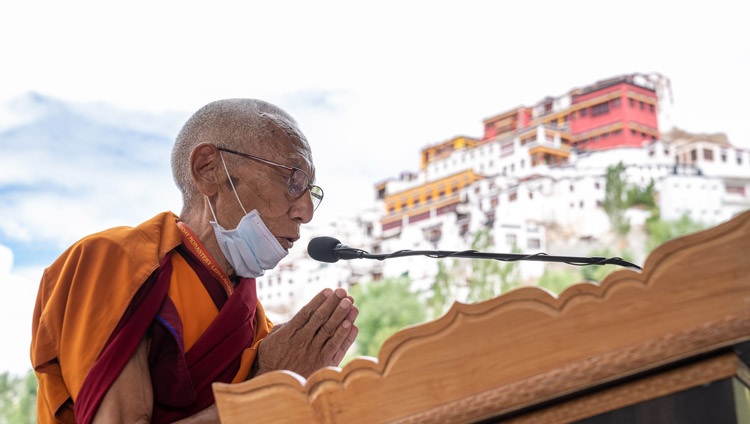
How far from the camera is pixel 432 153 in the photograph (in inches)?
1446

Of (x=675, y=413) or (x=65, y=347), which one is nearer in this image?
(x=675, y=413)

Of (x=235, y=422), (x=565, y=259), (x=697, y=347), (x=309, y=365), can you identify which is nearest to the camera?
(x=697, y=347)

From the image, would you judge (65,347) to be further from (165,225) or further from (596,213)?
(596,213)

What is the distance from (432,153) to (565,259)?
117 feet

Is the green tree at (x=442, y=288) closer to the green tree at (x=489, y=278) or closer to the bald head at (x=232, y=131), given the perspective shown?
the green tree at (x=489, y=278)

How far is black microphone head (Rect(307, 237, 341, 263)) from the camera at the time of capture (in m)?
1.43

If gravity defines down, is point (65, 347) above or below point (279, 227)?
below

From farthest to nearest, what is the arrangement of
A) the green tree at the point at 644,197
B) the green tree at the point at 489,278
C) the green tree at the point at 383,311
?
the green tree at the point at 644,197, the green tree at the point at 489,278, the green tree at the point at 383,311

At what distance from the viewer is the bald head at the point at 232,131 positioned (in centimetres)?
156

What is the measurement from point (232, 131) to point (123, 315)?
1.45ft

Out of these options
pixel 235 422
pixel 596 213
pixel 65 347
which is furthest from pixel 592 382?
pixel 596 213

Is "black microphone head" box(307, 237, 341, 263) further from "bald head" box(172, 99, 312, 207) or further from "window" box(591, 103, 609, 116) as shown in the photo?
"window" box(591, 103, 609, 116)

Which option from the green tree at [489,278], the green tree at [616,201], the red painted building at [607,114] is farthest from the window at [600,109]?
the green tree at [489,278]

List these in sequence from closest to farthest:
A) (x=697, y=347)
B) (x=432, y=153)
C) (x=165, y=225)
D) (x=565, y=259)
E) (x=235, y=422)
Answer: (x=697, y=347) < (x=235, y=422) < (x=565, y=259) < (x=165, y=225) < (x=432, y=153)
